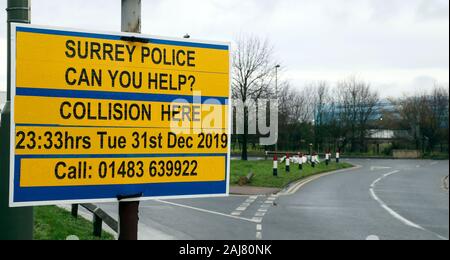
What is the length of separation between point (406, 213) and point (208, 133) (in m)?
11.2

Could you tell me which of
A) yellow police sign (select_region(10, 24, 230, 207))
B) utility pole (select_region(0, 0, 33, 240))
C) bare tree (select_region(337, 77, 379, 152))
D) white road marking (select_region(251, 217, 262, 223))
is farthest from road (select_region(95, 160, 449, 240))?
bare tree (select_region(337, 77, 379, 152))

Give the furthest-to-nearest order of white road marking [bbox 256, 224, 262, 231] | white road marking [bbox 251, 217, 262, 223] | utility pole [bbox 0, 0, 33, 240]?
white road marking [bbox 251, 217, 262, 223] < white road marking [bbox 256, 224, 262, 231] < utility pole [bbox 0, 0, 33, 240]

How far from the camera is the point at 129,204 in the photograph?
2465 mm

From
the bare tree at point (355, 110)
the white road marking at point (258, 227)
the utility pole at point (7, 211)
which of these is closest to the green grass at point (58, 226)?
the white road marking at point (258, 227)

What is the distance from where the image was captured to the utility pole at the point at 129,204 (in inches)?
95.6

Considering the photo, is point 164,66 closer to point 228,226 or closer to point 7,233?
point 7,233

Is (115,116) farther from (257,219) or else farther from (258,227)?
(257,219)

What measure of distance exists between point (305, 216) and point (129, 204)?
9578mm

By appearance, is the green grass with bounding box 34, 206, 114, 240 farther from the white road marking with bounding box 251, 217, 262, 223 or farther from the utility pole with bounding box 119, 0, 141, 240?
the utility pole with bounding box 119, 0, 141, 240

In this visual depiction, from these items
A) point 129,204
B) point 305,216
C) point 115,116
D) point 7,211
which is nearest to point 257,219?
point 305,216

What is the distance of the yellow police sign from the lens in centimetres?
230

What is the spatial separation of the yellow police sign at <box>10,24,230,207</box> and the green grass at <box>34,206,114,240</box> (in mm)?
4753

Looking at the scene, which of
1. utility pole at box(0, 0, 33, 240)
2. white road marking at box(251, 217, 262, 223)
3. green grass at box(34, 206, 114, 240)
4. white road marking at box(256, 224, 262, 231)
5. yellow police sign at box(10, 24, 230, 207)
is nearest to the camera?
yellow police sign at box(10, 24, 230, 207)
